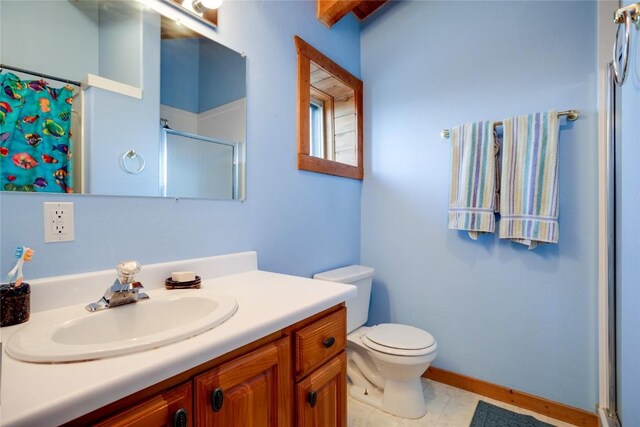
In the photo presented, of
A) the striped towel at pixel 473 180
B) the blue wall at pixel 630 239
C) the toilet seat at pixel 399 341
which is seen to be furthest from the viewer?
the striped towel at pixel 473 180

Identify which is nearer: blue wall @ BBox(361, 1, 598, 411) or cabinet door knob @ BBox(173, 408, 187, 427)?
cabinet door knob @ BBox(173, 408, 187, 427)

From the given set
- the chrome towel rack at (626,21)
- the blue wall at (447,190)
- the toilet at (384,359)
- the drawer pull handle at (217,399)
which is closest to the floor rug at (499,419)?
the blue wall at (447,190)

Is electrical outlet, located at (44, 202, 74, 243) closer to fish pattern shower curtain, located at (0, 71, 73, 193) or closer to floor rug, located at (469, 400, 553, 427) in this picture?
fish pattern shower curtain, located at (0, 71, 73, 193)

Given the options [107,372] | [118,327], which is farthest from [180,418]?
[118,327]

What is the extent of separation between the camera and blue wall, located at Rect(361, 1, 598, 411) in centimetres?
149

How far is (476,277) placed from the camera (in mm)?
1763

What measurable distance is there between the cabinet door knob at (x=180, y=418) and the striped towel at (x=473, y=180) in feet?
5.13

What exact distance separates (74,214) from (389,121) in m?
1.82

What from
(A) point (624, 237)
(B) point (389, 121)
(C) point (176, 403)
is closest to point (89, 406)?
(C) point (176, 403)

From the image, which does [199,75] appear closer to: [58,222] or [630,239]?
[58,222]

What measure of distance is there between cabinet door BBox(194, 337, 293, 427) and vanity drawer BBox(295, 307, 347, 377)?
0.05 m

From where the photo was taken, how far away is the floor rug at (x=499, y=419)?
4.90 feet

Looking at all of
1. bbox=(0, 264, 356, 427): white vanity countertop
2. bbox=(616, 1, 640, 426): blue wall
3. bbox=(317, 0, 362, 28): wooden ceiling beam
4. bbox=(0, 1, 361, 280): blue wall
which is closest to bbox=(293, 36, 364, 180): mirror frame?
bbox=(0, 1, 361, 280): blue wall

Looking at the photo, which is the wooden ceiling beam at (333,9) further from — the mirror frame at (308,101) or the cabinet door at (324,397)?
the cabinet door at (324,397)
